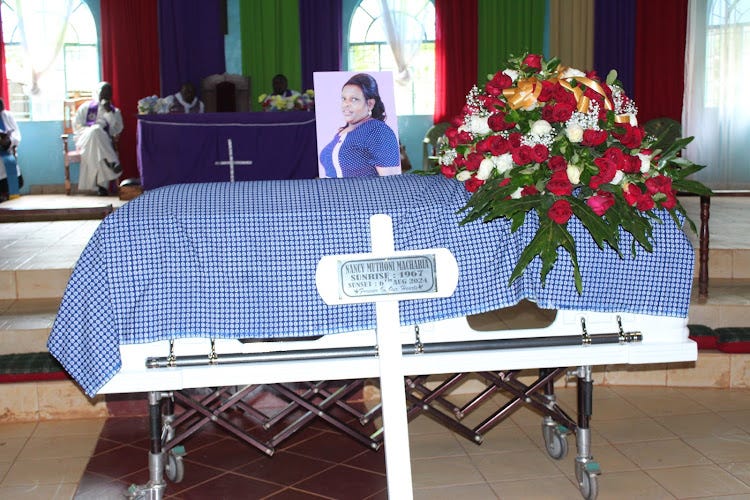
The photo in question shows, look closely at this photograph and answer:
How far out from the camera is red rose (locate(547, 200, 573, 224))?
2719 millimetres

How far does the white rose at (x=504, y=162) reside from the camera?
290cm

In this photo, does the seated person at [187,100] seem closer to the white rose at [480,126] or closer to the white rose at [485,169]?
the white rose at [480,126]

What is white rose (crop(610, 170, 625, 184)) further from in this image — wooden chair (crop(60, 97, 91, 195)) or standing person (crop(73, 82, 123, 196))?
wooden chair (crop(60, 97, 91, 195))

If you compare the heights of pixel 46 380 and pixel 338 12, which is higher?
pixel 338 12

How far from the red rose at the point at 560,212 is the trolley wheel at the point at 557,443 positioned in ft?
3.93

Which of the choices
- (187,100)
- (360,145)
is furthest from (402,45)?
(360,145)

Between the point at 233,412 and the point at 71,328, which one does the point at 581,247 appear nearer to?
the point at 71,328

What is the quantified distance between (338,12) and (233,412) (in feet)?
30.0

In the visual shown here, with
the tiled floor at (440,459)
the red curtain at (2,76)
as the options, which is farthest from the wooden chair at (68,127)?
the tiled floor at (440,459)

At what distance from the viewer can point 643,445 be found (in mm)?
3834

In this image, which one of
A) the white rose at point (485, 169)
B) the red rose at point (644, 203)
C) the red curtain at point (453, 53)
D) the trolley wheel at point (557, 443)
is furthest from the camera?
the red curtain at point (453, 53)

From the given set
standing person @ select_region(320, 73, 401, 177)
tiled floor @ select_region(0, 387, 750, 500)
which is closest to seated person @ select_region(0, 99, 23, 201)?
tiled floor @ select_region(0, 387, 750, 500)

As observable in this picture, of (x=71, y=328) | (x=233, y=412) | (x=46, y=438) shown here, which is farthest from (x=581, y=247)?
(x=46, y=438)

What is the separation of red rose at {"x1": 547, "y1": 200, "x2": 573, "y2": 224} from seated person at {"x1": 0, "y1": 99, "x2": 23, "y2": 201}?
9.31m
